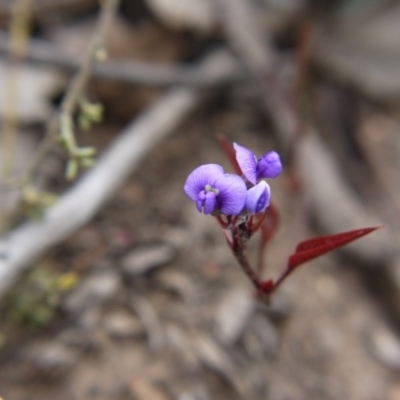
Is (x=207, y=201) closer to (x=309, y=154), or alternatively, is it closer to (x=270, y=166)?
(x=270, y=166)

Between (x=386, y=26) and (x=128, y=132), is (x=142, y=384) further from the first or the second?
(x=386, y=26)

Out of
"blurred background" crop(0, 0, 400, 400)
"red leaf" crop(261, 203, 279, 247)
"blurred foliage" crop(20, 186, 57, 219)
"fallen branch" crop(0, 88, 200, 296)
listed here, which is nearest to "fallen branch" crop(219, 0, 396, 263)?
"blurred background" crop(0, 0, 400, 400)

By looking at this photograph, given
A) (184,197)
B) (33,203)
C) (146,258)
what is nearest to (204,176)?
(33,203)

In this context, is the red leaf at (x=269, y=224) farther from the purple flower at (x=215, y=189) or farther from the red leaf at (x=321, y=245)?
the purple flower at (x=215, y=189)

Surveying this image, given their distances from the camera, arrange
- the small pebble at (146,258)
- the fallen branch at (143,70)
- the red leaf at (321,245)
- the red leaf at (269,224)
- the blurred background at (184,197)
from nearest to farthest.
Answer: the red leaf at (321,245) < the red leaf at (269,224) < the blurred background at (184,197) < the small pebble at (146,258) < the fallen branch at (143,70)

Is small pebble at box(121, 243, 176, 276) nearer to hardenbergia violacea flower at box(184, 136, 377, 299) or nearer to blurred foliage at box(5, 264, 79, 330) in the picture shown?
blurred foliage at box(5, 264, 79, 330)

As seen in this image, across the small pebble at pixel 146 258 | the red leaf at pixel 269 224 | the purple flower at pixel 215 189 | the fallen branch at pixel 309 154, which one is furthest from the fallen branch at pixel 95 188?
the purple flower at pixel 215 189
